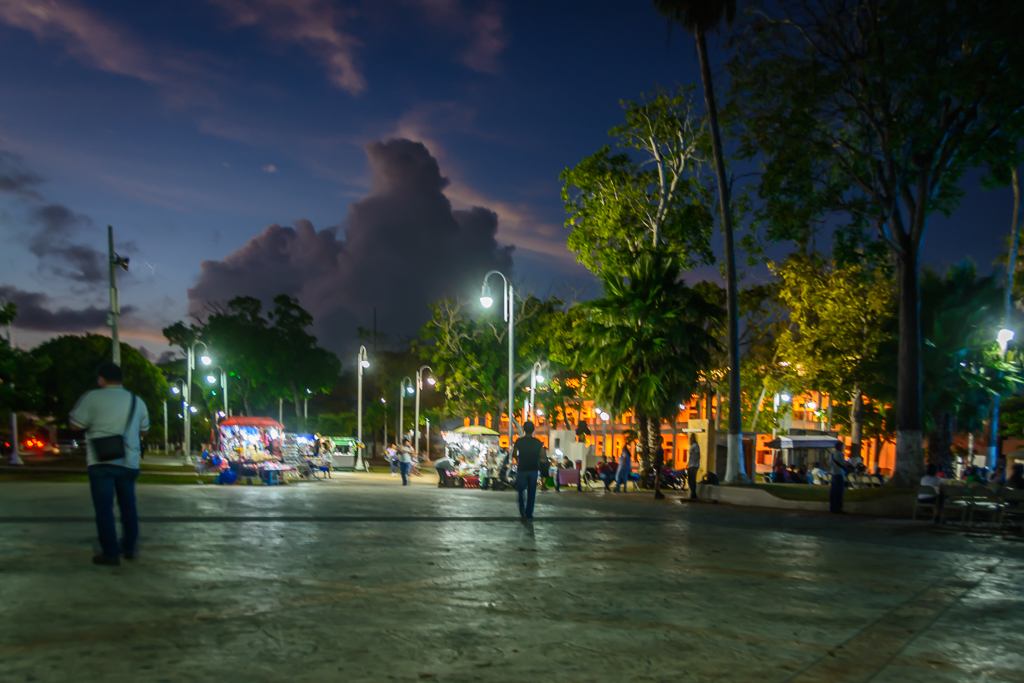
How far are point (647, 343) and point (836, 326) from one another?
15.5 meters

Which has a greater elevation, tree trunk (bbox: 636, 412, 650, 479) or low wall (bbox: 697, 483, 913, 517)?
tree trunk (bbox: 636, 412, 650, 479)

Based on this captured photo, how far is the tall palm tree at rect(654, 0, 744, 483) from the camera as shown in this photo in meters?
25.7

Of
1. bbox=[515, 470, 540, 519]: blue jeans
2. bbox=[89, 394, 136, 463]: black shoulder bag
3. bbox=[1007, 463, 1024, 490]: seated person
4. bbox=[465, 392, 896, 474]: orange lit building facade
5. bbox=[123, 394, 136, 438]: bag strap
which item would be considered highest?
bbox=[123, 394, 136, 438]: bag strap

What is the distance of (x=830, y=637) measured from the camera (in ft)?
19.0

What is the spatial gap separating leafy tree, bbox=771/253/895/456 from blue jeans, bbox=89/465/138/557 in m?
37.9

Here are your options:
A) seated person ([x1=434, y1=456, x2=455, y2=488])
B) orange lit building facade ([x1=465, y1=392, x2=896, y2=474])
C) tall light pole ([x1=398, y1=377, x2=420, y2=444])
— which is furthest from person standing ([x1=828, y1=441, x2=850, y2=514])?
orange lit building facade ([x1=465, y1=392, x2=896, y2=474])

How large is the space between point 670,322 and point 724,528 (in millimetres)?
16441

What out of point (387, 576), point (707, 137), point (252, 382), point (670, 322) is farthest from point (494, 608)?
point (252, 382)

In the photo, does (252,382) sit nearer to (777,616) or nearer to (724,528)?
(724,528)

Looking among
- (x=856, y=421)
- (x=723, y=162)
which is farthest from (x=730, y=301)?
(x=856, y=421)

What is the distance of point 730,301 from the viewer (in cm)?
2630

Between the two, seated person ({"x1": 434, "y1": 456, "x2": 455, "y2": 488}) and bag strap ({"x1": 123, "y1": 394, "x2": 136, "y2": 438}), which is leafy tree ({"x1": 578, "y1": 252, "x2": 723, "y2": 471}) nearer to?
seated person ({"x1": 434, "y1": 456, "x2": 455, "y2": 488})

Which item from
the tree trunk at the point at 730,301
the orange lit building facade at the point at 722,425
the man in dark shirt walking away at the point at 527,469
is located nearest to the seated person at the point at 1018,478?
the tree trunk at the point at 730,301

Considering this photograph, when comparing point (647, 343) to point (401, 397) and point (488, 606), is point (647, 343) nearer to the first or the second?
point (488, 606)
